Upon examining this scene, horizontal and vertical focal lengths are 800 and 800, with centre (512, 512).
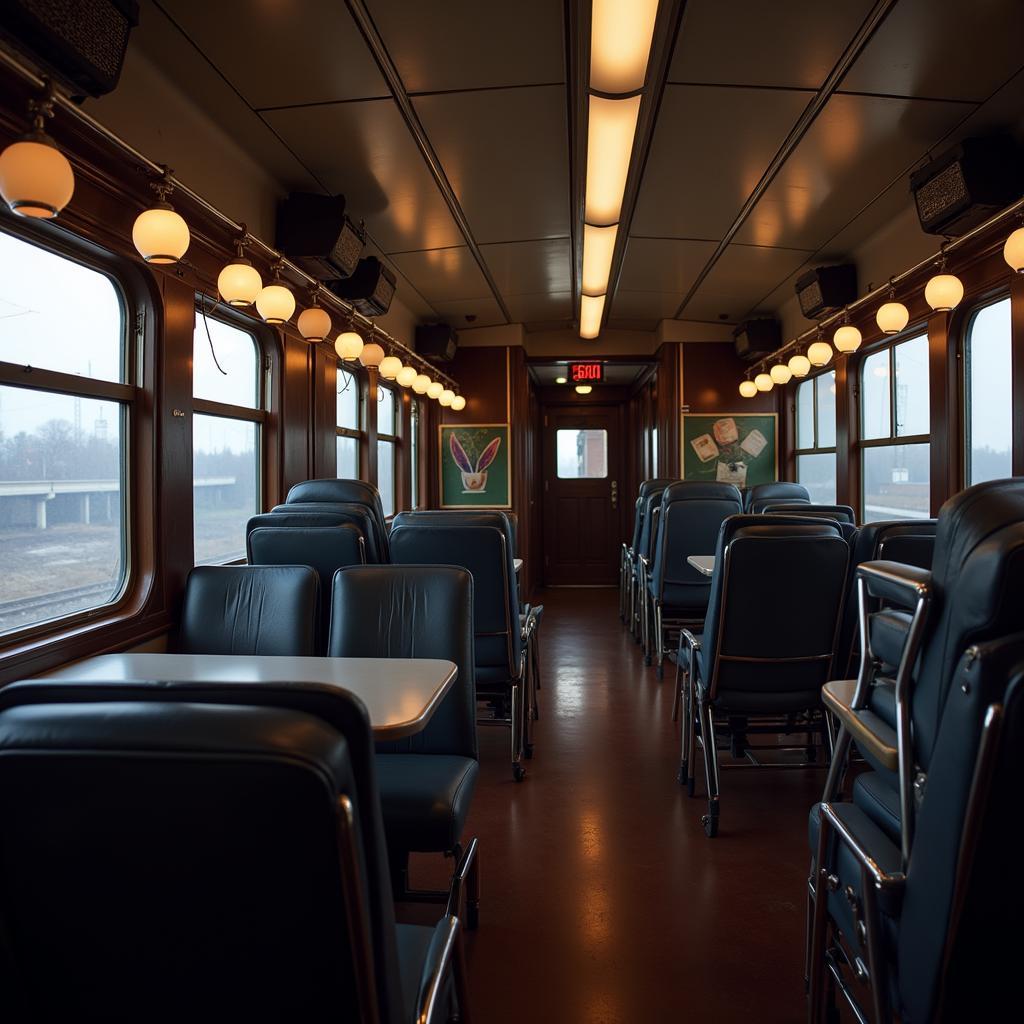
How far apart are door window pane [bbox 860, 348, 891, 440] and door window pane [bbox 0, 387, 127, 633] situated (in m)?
4.50

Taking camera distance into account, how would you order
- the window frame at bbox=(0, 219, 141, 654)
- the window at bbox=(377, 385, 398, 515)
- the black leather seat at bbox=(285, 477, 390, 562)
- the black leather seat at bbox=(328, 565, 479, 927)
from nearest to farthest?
the black leather seat at bbox=(328, 565, 479, 927) → the window frame at bbox=(0, 219, 141, 654) → the black leather seat at bbox=(285, 477, 390, 562) → the window at bbox=(377, 385, 398, 515)

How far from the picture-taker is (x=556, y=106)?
3.20 meters

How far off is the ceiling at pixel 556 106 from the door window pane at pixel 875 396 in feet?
2.71

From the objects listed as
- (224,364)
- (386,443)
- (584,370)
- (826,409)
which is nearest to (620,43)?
(224,364)

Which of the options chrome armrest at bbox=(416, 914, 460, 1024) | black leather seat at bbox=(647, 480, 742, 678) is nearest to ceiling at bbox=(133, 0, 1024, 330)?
black leather seat at bbox=(647, 480, 742, 678)

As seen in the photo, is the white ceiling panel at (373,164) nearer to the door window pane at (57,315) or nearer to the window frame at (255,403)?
the window frame at (255,403)

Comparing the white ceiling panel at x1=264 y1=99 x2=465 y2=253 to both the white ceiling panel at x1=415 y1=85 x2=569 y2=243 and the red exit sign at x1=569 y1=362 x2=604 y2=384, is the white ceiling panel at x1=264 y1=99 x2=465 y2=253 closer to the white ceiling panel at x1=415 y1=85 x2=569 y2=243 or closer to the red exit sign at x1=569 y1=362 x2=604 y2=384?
the white ceiling panel at x1=415 y1=85 x2=569 y2=243

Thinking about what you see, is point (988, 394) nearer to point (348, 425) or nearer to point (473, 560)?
point (473, 560)

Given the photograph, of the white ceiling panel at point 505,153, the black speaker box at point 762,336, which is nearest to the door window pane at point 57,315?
the white ceiling panel at point 505,153

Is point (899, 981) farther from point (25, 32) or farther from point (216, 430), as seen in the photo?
point (216, 430)

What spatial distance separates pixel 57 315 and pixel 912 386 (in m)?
4.47

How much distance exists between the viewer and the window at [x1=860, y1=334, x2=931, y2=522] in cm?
468

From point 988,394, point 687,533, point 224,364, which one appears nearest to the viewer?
point 224,364

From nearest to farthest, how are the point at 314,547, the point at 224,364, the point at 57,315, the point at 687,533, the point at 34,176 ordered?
1. the point at 34,176
2. the point at 57,315
3. the point at 314,547
4. the point at 224,364
5. the point at 687,533
